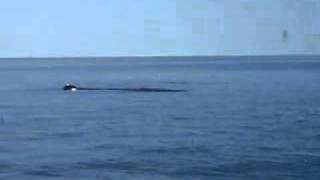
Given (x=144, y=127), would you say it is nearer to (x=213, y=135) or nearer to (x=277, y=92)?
(x=213, y=135)

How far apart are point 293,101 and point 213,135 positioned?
37.8m

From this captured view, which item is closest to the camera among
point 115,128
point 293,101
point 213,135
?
point 213,135

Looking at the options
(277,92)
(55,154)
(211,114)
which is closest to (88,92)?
(277,92)

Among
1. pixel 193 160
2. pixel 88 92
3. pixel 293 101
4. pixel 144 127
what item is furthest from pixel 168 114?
pixel 88 92

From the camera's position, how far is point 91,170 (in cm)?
4831

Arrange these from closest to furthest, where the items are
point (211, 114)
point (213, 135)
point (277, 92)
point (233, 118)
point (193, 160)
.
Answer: point (193, 160)
point (213, 135)
point (233, 118)
point (211, 114)
point (277, 92)

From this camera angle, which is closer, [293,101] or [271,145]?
[271,145]

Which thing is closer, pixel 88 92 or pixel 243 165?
pixel 243 165

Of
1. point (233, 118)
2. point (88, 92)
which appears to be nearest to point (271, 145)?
point (233, 118)

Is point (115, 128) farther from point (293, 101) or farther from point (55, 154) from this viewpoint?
point (293, 101)

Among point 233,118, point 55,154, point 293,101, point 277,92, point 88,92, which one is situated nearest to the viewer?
point 55,154

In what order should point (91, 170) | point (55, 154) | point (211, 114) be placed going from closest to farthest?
1. point (91, 170)
2. point (55, 154)
3. point (211, 114)

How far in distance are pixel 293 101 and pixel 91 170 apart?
186 ft

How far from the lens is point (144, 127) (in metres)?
73.1
